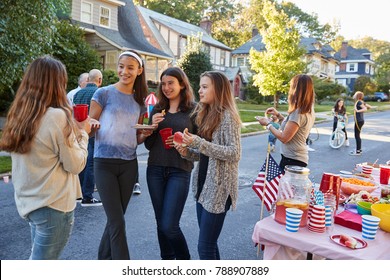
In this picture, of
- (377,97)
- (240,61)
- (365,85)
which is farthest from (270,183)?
(365,85)

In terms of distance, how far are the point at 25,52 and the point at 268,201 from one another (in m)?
8.69

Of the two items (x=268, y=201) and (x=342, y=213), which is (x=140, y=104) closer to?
(x=268, y=201)

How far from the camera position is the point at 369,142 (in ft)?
46.8

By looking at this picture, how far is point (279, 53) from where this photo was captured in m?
24.3

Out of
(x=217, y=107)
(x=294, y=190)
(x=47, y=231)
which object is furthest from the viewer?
(x=217, y=107)

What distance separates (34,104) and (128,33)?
2599 cm

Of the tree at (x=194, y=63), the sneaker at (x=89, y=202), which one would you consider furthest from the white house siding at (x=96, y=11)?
the sneaker at (x=89, y=202)

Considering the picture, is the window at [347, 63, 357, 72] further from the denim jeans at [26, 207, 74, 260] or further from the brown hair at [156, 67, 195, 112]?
the denim jeans at [26, 207, 74, 260]

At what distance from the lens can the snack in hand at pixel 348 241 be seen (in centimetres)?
216

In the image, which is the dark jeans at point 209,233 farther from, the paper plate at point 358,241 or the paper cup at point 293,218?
the paper plate at point 358,241

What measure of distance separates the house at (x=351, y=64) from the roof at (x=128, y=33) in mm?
49726

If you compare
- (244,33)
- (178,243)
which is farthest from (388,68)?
(178,243)

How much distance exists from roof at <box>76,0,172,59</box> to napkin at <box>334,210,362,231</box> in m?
21.4

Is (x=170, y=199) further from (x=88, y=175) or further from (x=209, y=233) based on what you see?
(x=88, y=175)
